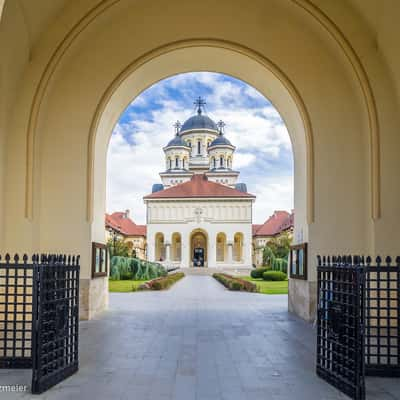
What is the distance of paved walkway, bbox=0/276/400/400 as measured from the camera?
6.05 meters

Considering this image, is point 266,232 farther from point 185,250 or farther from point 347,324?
point 347,324

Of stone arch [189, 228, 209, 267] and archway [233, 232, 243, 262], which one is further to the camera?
stone arch [189, 228, 209, 267]

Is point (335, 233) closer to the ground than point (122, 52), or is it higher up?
closer to the ground

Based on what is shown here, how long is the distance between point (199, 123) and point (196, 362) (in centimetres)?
7484

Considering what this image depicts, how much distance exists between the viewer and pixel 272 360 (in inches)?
307

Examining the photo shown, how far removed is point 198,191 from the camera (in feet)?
217

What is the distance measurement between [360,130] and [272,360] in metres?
5.82

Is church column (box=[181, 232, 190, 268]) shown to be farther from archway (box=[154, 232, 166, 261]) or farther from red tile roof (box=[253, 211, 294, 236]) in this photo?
red tile roof (box=[253, 211, 294, 236])

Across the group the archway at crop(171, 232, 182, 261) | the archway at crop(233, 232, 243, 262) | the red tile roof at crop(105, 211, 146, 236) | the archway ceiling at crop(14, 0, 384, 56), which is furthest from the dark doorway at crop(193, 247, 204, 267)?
the archway ceiling at crop(14, 0, 384, 56)

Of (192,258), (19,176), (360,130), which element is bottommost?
(192,258)

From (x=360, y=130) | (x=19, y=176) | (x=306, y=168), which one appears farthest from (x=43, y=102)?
(x=360, y=130)

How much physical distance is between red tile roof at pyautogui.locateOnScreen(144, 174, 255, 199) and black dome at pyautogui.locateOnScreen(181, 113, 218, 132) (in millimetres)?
15673

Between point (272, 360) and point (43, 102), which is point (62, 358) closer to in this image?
point (272, 360)

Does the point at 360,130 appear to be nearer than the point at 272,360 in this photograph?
No
